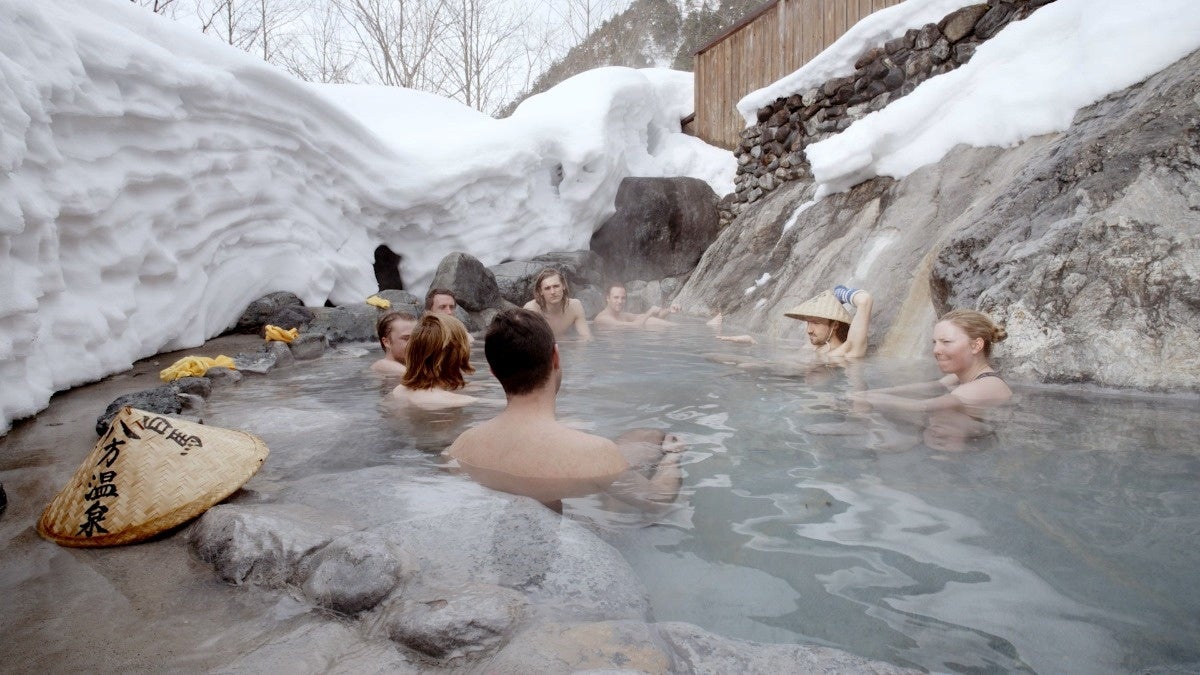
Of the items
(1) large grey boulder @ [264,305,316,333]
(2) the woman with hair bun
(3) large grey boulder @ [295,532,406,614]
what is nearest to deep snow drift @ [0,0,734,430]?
Result: (1) large grey boulder @ [264,305,316,333]

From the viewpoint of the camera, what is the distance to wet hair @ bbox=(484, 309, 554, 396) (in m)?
2.43

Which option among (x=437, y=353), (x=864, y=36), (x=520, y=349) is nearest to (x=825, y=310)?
(x=437, y=353)

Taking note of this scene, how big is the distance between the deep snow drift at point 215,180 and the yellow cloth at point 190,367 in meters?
0.37

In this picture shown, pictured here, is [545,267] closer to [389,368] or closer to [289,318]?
[289,318]

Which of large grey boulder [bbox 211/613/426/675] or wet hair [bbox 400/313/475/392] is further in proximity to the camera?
wet hair [bbox 400/313/475/392]

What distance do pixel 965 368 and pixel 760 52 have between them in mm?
8472

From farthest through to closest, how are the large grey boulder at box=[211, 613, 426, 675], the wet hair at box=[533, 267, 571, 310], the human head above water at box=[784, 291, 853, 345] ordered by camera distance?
the wet hair at box=[533, 267, 571, 310]
the human head above water at box=[784, 291, 853, 345]
the large grey boulder at box=[211, 613, 426, 675]

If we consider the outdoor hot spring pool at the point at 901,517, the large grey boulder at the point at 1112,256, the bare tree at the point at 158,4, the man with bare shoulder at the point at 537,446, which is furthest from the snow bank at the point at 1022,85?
the bare tree at the point at 158,4

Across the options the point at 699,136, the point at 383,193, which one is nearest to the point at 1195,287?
the point at 383,193

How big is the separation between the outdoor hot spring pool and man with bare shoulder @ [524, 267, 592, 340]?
2.67m

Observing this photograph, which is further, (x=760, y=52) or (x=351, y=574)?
(x=760, y=52)

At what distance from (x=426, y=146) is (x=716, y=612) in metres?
8.93

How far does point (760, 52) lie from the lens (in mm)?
10711

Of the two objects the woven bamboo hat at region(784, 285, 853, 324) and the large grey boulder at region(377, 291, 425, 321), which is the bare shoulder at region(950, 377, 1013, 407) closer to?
the woven bamboo hat at region(784, 285, 853, 324)
